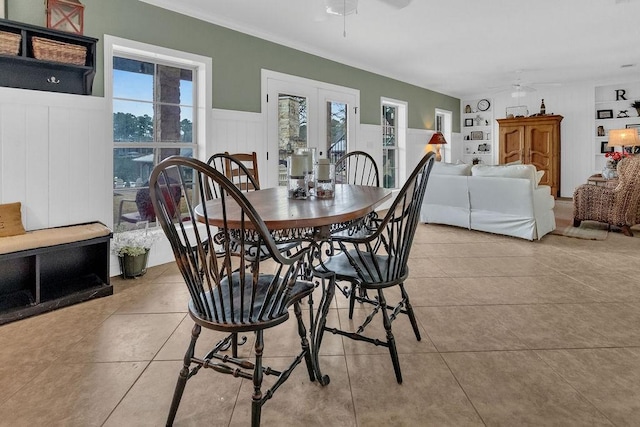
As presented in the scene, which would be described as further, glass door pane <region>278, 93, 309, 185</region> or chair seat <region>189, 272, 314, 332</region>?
glass door pane <region>278, 93, 309, 185</region>

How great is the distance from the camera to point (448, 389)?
1.72 m

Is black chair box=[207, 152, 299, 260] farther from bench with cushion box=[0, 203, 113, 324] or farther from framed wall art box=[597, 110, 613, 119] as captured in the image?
framed wall art box=[597, 110, 613, 119]

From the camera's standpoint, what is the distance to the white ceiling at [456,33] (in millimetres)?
3990

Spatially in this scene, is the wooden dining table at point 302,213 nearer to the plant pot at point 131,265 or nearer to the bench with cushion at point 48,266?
the bench with cushion at point 48,266

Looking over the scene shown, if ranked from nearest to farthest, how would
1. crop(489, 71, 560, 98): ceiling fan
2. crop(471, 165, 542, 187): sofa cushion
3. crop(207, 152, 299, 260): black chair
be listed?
crop(207, 152, 299, 260): black chair → crop(471, 165, 542, 187): sofa cushion → crop(489, 71, 560, 98): ceiling fan

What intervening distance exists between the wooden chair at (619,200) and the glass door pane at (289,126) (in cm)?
375

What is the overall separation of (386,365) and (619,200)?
4.50 m

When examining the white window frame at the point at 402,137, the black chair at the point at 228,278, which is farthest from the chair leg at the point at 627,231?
the black chair at the point at 228,278

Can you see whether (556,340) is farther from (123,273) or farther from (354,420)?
(123,273)

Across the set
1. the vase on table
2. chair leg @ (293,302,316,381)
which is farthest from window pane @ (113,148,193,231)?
the vase on table

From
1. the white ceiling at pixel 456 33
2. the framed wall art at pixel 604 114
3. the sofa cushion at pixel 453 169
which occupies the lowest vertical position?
the sofa cushion at pixel 453 169

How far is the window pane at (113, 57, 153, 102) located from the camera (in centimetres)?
Result: 355

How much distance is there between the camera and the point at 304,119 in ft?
17.7

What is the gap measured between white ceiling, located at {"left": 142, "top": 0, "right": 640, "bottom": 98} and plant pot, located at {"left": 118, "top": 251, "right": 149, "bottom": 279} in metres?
2.29
